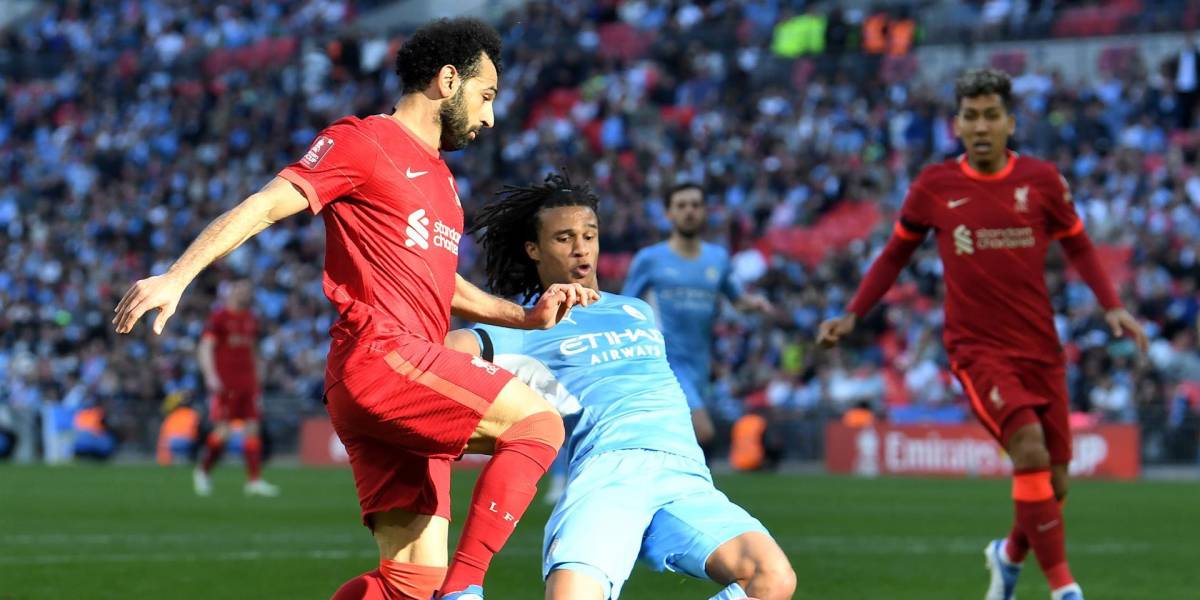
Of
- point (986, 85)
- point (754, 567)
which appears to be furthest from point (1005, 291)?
point (754, 567)

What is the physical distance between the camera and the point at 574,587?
5.24 m

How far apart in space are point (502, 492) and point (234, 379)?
14213 millimetres

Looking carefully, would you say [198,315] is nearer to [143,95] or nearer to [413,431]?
[143,95]

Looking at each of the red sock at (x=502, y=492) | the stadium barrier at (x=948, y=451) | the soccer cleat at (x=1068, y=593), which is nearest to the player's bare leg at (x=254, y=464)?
the stadium barrier at (x=948, y=451)

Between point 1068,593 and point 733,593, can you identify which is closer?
point 733,593

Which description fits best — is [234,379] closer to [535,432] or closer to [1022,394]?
[1022,394]

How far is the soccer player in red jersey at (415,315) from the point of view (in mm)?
5379

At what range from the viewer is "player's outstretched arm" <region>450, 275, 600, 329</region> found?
18.4ft

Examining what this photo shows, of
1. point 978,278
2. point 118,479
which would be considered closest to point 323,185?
point 978,278

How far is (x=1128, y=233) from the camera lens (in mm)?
24859

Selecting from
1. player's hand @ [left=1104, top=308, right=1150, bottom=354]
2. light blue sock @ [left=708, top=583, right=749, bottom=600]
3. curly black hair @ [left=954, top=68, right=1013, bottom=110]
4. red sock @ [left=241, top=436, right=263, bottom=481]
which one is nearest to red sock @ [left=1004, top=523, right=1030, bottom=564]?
player's hand @ [left=1104, top=308, right=1150, bottom=354]

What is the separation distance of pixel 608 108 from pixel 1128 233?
11442 mm

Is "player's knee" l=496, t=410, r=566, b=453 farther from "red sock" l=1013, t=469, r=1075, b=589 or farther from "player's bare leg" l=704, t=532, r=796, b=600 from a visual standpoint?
"red sock" l=1013, t=469, r=1075, b=589

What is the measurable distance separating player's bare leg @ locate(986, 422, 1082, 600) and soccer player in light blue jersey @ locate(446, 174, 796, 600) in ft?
7.96
